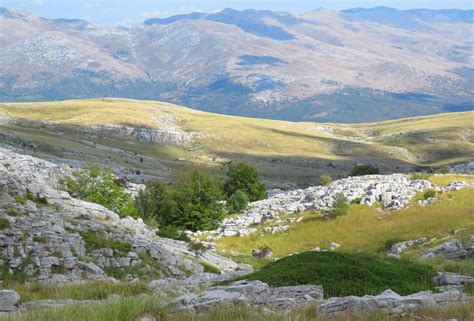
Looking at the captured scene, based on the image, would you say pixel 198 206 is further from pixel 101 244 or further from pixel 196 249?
pixel 101 244

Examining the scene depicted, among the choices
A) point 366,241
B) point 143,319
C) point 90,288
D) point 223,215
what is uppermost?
point 143,319

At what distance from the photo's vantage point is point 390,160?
163 metres

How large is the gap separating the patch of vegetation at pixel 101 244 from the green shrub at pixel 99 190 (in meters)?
17.1

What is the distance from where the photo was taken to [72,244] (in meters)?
25.0

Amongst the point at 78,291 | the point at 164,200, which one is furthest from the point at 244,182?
the point at 78,291

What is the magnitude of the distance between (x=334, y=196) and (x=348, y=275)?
2687cm

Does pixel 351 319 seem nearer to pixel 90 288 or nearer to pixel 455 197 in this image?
pixel 90 288

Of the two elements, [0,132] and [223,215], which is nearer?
[223,215]

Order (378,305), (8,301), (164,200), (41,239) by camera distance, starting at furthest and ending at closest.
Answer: (164,200)
(41,239)
(8,301)
(378,305)

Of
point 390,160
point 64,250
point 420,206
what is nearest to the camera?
point 64,250

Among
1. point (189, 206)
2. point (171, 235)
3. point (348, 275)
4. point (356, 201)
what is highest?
point (348, 275)

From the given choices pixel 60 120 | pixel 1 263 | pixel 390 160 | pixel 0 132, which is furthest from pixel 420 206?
pixel 60 120

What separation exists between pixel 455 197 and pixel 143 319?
34.2 m

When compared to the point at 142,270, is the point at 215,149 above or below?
below
